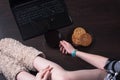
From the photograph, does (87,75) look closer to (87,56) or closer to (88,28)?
(87,56)

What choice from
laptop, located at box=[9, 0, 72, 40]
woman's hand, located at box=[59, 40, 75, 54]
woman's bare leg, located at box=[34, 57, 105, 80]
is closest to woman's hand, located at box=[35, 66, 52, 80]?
woman's bare leg, located at box=[34, 57, 105, 80]

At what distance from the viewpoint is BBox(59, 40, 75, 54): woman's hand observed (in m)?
1.29

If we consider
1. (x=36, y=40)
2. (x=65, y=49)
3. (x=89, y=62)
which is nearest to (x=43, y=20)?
(x=36, y=40)

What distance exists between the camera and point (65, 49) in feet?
4.35

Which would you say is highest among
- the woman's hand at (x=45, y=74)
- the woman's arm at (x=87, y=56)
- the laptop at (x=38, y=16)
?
the laptop at (x=38, y=16)

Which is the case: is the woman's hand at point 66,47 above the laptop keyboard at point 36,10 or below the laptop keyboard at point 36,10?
below

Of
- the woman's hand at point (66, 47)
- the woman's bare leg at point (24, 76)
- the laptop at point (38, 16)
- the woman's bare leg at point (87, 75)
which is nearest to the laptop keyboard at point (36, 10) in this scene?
the laptop at point (38, 16)

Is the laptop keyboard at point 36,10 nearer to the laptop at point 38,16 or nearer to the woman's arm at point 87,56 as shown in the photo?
the laptop at point 38,16

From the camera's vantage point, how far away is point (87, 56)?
1.24 metres

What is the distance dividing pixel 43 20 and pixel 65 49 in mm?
224

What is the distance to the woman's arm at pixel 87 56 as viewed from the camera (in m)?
1.20

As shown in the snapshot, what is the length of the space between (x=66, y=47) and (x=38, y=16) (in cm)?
25

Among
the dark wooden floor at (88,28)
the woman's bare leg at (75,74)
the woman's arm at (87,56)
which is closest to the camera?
the woman's bare leg at (75,74)

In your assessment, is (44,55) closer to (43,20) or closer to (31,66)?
(31,66)
